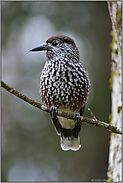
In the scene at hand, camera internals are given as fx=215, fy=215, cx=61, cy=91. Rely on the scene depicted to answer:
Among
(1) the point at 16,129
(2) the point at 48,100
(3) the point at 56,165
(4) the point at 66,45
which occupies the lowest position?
(3) the point at 56,165

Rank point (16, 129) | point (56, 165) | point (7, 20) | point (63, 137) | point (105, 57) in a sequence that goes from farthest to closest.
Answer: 1. point (7, 20)
2. point (16, 129)
3. point (56, 165)
4. point (105, 57)
5. point (63, 137)

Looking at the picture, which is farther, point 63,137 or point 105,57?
point 105,57

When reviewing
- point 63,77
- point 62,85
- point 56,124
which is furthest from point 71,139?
point 63,77

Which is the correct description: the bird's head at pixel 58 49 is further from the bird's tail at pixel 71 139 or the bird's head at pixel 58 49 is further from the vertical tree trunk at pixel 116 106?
the bird's tail at pixel 71 139

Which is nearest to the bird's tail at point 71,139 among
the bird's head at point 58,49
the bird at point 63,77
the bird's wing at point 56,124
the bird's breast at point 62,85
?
the bird's wing at point 56,124

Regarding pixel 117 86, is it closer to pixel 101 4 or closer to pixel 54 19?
pixel 101 4

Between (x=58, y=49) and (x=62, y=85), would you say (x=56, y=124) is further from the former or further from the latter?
(x=58, y=49)

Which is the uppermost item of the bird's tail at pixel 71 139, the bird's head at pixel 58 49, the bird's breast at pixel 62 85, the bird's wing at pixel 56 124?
the bird's head at pixel 58 49

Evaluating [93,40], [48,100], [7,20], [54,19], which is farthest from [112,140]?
[7,20]

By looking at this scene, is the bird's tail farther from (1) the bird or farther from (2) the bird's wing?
(1) the bird

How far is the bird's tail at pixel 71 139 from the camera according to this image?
5.01 m

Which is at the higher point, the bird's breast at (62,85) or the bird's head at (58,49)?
the bird's head at (58,49)

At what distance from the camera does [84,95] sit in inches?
169

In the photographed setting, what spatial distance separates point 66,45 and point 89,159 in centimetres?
358
